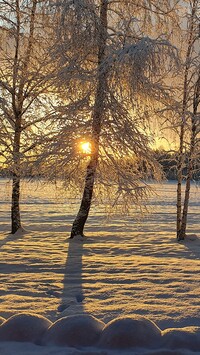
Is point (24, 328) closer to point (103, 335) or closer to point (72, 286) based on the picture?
point (103, 335)

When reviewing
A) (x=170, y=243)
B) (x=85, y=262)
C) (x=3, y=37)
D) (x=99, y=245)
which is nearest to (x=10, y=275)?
(x=85, y=262)

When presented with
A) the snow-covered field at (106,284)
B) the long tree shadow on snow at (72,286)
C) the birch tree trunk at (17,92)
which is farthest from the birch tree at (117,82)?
the birch tree trunk at (17,92)

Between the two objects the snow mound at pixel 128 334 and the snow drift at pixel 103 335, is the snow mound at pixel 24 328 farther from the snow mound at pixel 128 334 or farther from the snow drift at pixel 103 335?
the snow mound at pixel 128 334

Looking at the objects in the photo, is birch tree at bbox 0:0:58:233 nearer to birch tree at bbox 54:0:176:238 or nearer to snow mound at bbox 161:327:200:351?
birch tree at bbox 54:0:176:238

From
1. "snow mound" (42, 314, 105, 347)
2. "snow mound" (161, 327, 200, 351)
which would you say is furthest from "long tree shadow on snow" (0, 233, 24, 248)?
"snow mound" (161, 327, 200, 351)

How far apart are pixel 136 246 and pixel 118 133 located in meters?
2.67

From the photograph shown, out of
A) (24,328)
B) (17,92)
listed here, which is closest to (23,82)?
(17,92)

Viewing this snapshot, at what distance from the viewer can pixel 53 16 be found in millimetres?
9672

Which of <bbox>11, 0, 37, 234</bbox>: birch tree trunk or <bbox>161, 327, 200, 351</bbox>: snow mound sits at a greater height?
<bbox>11, 0, 37, 234</bbox>: birch tree trunk

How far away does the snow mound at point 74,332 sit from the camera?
3.91m

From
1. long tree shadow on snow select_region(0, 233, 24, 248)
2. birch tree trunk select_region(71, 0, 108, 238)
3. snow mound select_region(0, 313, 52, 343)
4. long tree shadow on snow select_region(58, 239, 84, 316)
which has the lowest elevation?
long tree shadow on snow select_region(0, 233, 24, 248)

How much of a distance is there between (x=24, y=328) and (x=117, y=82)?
6.56 metres

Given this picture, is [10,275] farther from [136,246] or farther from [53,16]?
[53,16]

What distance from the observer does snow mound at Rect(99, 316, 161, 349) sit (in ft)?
12.7
